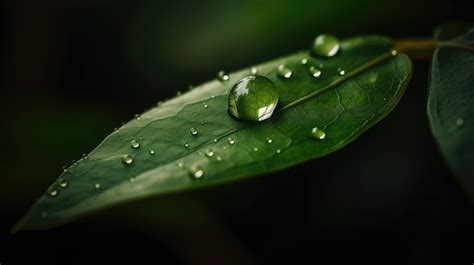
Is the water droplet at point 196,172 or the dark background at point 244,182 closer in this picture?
the water droplet at point 196,172

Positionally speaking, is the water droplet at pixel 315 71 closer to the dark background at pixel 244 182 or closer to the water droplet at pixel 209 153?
the water droplet at pixel 209 153

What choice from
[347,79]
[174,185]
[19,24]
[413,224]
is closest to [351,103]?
[347,79]

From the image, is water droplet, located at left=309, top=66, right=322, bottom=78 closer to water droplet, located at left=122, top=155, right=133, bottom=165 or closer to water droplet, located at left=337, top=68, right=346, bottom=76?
water droplet, located at left=337, top=68, right=346, bottom=76

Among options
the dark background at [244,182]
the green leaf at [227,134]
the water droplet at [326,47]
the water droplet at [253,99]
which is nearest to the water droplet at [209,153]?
the green leaf at [227,134]

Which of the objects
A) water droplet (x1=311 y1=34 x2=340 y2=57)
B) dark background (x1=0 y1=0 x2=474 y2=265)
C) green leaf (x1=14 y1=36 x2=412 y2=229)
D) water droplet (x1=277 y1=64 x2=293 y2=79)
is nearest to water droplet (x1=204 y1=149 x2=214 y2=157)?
green leaf (x1=14 y1=36 x2=412 y2=229)

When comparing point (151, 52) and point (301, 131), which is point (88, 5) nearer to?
point (151, 52)

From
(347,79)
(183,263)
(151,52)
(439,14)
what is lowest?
(183,263)

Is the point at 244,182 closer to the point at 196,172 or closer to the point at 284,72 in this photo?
the point at 284,72
